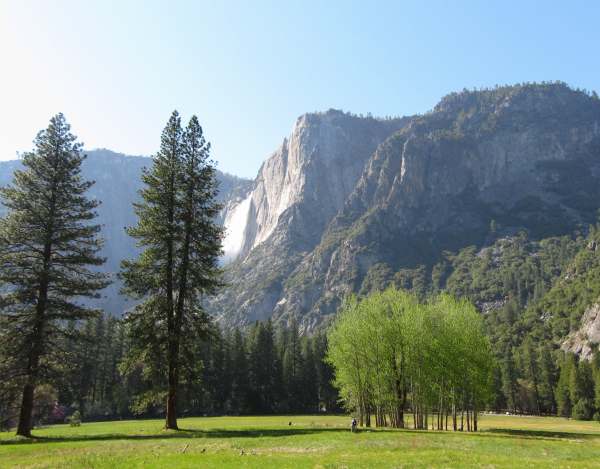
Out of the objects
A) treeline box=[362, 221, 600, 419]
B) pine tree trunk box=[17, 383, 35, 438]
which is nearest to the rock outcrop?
treeline box=[362, 221, 600, 419]

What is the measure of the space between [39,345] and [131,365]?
5.86 metres

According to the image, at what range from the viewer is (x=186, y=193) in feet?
112

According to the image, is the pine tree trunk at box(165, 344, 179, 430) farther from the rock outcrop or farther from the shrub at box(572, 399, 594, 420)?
the rock outcrop

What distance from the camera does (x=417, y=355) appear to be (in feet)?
157

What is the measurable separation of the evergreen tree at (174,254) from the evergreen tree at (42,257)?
340 centimetres

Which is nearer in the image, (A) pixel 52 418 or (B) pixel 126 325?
(B) pixel 126 325

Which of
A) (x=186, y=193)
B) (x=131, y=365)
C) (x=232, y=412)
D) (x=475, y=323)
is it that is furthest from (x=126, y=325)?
(x=232, y=412)

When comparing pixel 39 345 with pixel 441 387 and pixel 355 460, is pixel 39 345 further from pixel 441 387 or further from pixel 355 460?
pixel 441 387

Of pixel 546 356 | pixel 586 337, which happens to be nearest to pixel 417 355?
pixel 546 356

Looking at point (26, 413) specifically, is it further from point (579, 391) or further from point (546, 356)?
point (546, 356)

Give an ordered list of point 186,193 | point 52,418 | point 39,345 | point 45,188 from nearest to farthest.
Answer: point 39,345 < point 45,188 < point 186,193 < point 52,418

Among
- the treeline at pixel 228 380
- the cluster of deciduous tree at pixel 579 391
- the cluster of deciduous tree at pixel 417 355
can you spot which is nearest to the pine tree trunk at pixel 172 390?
the cluster of deciduous tree at pixel 417 355

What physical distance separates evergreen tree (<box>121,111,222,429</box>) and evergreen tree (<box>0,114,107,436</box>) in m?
3.40

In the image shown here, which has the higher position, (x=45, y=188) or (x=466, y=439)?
(x=45, y=188)
